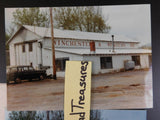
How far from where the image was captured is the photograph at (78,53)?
2.45 meters

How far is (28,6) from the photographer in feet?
8.09

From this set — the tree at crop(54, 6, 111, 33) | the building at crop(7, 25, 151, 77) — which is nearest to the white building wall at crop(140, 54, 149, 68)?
the building at crop(7, 25, 151, 77)

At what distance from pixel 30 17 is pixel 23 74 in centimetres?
81

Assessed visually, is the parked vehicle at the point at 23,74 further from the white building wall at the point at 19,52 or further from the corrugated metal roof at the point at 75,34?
the corrugated metal roof at the point at 75,34

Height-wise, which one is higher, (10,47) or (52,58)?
(10,47)

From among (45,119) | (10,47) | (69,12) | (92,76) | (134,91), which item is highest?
(69,12)

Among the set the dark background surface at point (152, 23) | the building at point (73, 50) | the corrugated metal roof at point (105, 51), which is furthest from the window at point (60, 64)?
the dark background surface at point (152, 23)

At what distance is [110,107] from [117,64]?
0.62m

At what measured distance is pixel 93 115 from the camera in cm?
253

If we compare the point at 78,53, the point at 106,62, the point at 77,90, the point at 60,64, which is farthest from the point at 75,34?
the point at 77,90

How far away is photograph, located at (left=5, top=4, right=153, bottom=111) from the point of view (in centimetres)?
245

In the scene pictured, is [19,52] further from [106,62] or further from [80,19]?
[106,62]

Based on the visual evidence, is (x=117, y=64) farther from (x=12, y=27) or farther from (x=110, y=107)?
(x=12, y=27)

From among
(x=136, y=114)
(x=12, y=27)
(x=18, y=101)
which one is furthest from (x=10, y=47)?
(x=136, y=114)
